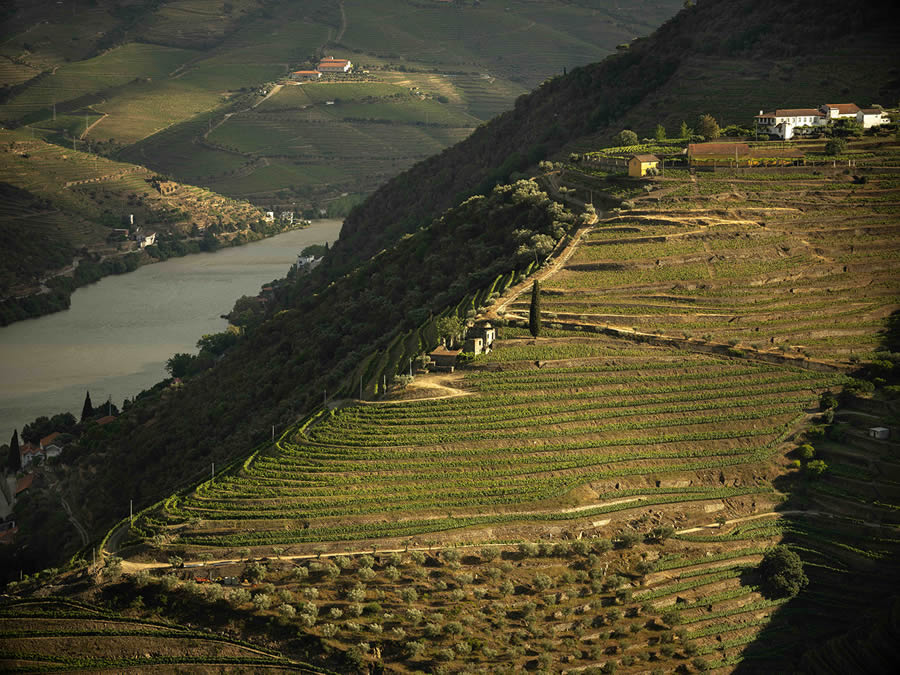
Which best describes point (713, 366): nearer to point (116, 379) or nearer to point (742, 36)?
point (742, 36)

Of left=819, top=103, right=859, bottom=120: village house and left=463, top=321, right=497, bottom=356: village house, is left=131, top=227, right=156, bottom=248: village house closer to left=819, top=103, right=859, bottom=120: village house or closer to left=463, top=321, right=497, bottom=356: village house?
left=819, top=103, right=859, bottom=120: village house

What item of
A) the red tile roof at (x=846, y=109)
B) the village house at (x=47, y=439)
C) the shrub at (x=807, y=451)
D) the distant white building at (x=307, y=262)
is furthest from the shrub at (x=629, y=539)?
the distant white building at (x=307, y=262)

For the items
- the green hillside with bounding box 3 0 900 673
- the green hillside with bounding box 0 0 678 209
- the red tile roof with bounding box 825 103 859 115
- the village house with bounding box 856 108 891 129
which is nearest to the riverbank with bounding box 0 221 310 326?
the green hillside with bounding box 0 0 678 209

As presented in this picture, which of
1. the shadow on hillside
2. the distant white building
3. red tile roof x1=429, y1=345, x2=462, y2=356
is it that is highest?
the distant white building

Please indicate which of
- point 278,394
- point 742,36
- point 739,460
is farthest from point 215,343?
point 739,460

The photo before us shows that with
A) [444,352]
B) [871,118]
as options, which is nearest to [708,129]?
[871,118]

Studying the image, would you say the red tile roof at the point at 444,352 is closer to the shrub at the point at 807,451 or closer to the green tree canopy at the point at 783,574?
the shrub at the point at 807,451
